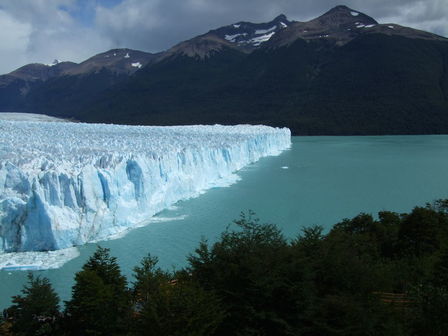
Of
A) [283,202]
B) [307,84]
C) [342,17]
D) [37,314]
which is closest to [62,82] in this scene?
[307,84]

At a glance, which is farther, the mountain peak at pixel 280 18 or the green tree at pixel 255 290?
the mountain peak at pixel 280 18

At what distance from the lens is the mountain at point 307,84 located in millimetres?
56344

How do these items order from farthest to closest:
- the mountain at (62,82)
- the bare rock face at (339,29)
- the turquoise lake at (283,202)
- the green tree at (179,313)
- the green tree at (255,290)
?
the mountain at (62,82), the bare rock face at (339,29), the turquoise lake at (283,202), the green tree at (255,290), the green tree at (179,313)

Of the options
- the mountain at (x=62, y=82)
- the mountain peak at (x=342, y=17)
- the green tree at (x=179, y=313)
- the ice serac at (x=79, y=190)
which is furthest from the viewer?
the mountain at (x=62, y=82)

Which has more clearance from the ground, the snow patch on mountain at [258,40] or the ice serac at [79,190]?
the snow patch on mountain at [258,40]

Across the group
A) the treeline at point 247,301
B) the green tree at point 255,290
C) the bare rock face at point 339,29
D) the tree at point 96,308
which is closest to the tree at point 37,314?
the treeline at point 247,301

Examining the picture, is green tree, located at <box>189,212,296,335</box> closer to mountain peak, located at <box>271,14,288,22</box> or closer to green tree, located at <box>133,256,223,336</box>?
green tree, located at <box>133,256,223,336</box>

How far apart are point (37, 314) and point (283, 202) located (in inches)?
425

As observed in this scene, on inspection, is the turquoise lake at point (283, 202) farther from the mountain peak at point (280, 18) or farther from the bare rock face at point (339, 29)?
the mountain peak at point (280, 18)

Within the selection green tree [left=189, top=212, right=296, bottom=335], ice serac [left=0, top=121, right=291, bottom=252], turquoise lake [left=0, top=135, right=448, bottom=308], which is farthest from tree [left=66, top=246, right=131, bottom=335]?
ice serac [left=0, top=121, right=291, bottom=252]

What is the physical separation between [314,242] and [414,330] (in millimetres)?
1598

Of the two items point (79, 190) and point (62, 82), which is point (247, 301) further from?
point (62, 82)

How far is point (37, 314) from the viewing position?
4.68 m

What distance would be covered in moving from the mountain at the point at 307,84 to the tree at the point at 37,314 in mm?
52935
